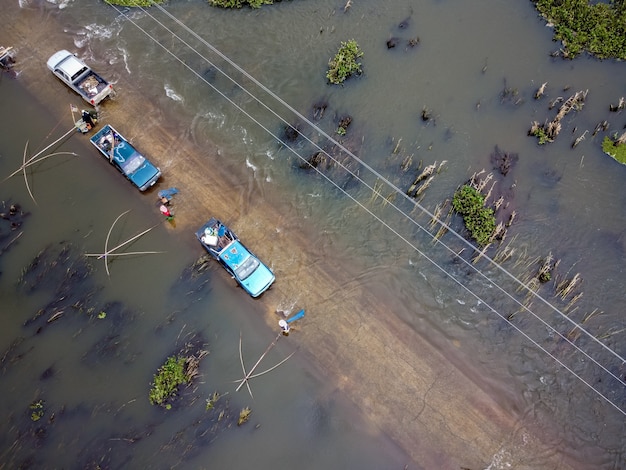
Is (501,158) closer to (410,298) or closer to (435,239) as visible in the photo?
(435,239)

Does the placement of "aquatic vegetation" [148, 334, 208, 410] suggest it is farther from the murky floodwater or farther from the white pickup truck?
the white pickup truck

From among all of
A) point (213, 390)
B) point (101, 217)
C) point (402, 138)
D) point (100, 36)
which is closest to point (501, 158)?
point (402, 138)

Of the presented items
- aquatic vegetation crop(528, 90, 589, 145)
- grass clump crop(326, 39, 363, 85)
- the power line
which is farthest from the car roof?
aquatic vegetation crop(528, 90, 589, 145)

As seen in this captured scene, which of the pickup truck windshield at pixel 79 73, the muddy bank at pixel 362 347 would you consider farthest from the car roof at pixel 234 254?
the pickup truck windshield at pixel 79 73

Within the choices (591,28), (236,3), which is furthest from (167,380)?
(591,28)

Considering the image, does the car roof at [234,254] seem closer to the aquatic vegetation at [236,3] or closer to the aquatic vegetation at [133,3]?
the aquatic vegetation at [236,3]

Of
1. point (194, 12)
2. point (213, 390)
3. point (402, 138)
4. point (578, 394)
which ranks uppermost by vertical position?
point (194, 12)
